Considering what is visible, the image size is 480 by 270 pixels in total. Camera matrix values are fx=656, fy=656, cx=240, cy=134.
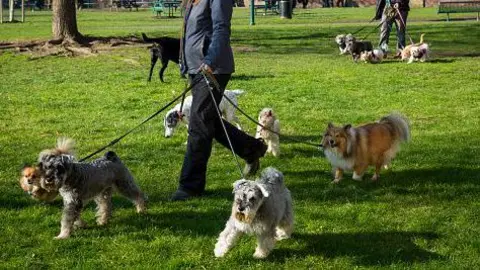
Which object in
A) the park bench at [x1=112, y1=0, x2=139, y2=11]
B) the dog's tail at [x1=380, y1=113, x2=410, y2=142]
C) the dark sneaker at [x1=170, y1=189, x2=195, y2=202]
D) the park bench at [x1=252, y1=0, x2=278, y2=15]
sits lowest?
Answer: the dark sneaker at [x1=170, y1=189, x2=195, y2=202]

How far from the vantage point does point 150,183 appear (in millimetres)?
7309

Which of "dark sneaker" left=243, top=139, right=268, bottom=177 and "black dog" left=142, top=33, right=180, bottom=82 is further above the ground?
"black dog" left=142, top=33, right=180, bottom=82

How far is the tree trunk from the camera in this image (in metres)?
20.8

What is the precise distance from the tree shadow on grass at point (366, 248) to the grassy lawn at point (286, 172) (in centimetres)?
2

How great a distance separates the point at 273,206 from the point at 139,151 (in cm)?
403

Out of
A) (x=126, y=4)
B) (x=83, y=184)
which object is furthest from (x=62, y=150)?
(x=126, y=4)

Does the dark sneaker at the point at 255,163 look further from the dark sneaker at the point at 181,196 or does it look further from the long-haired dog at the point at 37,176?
the long-haired dog at the point at 37,176

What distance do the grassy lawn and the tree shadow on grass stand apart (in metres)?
0.02

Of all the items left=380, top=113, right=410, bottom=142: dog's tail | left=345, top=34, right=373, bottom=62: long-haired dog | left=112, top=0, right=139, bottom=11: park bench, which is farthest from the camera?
left=112, top=0, right=139, bottom=11: park bench

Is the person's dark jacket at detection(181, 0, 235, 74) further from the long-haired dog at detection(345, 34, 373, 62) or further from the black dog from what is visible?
the long-haired dog at detection(345, 34, 373, 62)

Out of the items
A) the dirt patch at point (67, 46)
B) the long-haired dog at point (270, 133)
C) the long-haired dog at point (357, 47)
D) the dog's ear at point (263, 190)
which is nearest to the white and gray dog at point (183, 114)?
the long-haired dog at point (270, 133)

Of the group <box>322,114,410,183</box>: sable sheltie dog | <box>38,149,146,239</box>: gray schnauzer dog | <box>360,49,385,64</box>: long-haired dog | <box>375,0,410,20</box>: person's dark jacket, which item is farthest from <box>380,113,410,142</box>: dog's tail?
<box>375,0,410,20</box>: person's dark jacket

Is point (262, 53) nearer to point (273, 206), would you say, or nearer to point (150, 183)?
point (150, 183)

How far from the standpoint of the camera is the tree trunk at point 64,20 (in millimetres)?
20781
